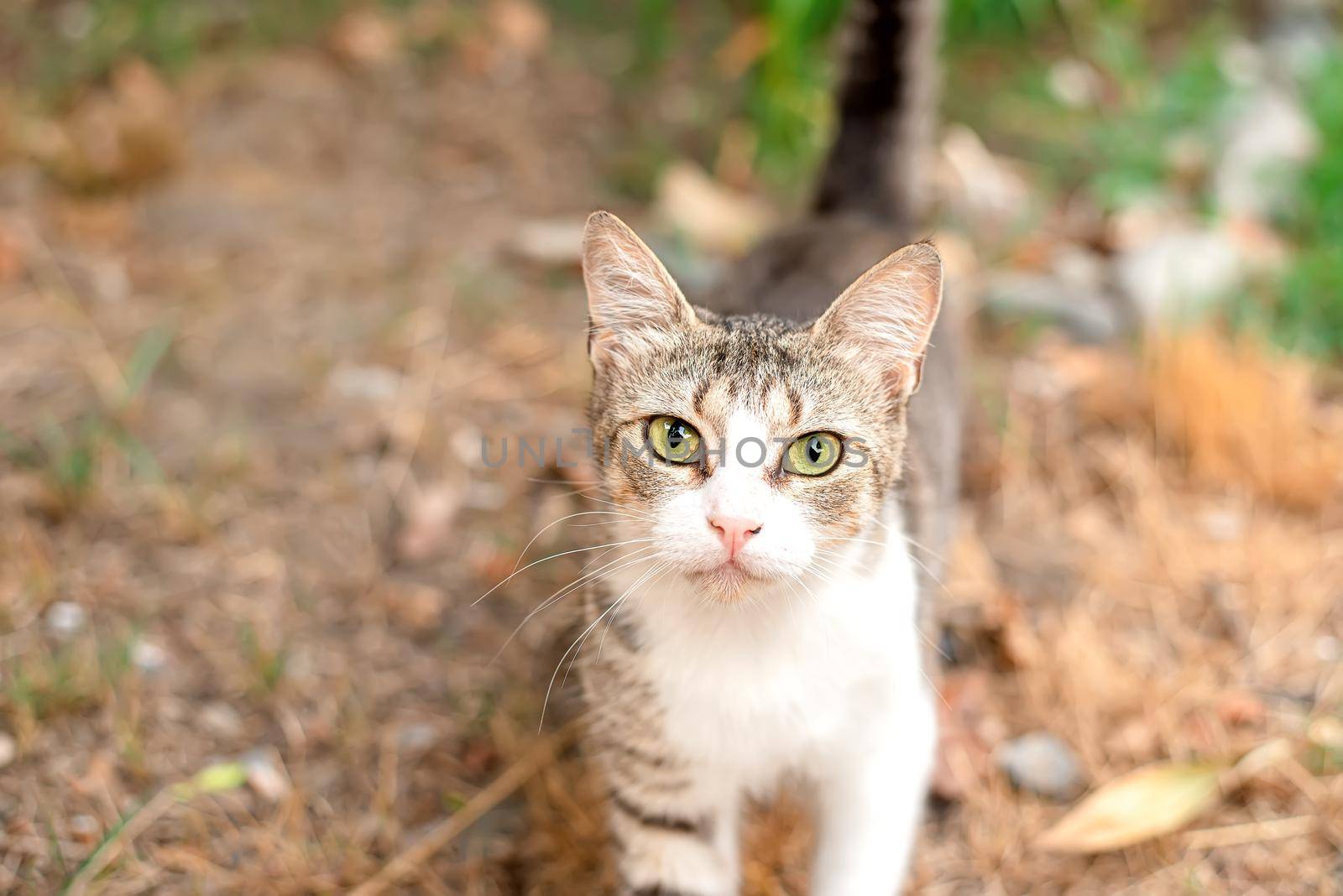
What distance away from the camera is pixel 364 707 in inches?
98.4

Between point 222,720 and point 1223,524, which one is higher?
point 1223,524

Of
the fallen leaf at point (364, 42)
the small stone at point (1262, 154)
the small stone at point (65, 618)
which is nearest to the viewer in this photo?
the small stone at point (65, 618)

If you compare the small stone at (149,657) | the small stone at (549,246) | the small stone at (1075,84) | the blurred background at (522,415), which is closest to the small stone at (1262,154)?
the blurred background at (522,415)

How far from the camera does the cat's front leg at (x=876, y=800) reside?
6.57ft

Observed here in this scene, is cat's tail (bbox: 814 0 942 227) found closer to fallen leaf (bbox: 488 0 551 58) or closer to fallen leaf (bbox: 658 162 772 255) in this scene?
fallen leaf (bbox: 658 162 772 255)

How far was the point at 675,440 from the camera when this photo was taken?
181 centimetres

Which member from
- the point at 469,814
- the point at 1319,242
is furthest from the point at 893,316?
the point at 1319,242

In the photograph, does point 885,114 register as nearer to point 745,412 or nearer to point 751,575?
point 745,412

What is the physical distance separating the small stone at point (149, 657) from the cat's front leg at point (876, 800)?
1463mm

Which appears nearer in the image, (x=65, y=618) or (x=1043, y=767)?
(x=1043, y=767)

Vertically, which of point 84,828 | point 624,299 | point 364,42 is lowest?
point 84,828

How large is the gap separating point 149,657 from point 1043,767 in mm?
1936

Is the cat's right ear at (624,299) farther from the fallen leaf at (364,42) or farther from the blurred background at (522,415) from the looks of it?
the fallen leaf at (364,42)

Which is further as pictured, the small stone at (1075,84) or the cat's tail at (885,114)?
the small stone at (1075,84)
